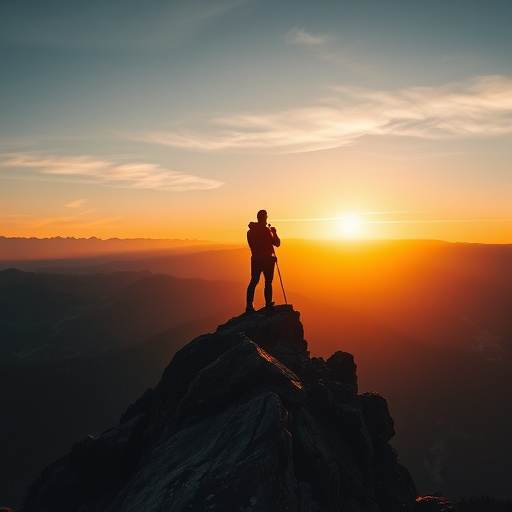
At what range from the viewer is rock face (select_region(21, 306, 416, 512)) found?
474 inches

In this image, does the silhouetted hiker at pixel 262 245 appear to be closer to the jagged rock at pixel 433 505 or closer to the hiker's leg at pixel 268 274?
the hiker's leg at pixel 268 274

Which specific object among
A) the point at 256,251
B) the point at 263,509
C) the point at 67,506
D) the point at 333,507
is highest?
the point at 256,251

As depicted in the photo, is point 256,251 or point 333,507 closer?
point 333,507

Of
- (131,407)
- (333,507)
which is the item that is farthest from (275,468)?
(131,407)

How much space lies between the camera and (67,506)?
23.1 metres

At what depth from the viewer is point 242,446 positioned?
1266cm

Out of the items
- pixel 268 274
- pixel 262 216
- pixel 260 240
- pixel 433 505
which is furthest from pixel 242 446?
pixel 433 505

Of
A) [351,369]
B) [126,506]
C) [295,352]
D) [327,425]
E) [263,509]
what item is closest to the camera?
[263,509]

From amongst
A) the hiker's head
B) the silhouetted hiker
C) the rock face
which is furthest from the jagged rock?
the hiker's head

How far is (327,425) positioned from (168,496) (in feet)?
33.8

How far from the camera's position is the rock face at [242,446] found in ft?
39.5

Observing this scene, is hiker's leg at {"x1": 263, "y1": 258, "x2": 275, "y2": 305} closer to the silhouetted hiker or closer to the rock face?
the silhouetted hiker

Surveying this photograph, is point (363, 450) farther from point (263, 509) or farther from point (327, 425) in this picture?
point (263, 509)

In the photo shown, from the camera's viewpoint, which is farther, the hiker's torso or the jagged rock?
the hiker's torso
